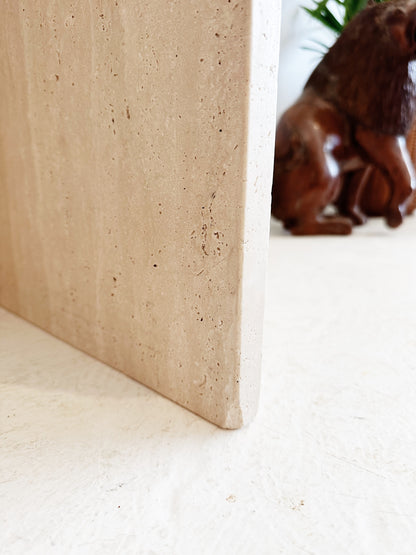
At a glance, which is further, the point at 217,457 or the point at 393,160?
the point at 393,160

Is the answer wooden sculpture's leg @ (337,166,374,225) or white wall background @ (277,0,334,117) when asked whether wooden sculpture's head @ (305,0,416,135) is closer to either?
wooden sculpture's leg @ (337,166,374,225)

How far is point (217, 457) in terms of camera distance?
0.35 metres

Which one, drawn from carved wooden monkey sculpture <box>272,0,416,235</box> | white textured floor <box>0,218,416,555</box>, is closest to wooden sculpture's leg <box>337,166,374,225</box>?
carved wooden monkey sculpture <box>272,0,416,235</box>

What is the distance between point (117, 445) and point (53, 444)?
0.05 m

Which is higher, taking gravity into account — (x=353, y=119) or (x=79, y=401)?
(x=353, y=119)

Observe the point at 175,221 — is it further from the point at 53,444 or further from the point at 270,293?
the point at 270,293

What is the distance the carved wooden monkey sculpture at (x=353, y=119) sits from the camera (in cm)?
82

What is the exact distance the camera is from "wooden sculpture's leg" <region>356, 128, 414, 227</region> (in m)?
0.88

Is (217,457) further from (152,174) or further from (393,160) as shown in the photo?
(393,160)

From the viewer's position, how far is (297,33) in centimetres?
120

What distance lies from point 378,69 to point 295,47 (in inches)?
17.5

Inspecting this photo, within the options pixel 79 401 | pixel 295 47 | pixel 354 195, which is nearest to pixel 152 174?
pixel 79 401

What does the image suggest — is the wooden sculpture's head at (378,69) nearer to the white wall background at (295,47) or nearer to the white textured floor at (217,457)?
the white wall background at (295,47)

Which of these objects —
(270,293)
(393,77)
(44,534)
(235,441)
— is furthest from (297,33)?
(44,534)
